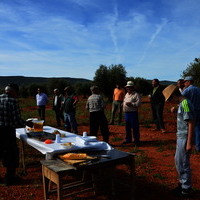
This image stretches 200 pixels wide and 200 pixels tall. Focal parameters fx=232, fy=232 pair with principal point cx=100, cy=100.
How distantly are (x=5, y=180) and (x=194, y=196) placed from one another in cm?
363

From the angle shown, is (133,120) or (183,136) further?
(133,120)

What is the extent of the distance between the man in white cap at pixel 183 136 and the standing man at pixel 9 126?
2.90m

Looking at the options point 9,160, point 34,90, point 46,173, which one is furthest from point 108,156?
point 34,90

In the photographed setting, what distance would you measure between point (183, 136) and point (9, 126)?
3233 millimetres

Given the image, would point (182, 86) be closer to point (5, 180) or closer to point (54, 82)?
point (5, 180)

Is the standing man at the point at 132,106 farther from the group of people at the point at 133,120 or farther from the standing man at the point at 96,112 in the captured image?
the standing man at the point at 96,112

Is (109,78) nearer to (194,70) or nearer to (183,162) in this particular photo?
(194,70)

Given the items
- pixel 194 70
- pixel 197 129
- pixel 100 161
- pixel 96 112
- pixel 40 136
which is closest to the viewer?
pixel 100 161

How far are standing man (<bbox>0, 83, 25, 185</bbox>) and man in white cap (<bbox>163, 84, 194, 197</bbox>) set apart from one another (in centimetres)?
290

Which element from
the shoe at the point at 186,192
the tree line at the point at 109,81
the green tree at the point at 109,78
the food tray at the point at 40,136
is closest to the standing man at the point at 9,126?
the food tray at the point at 40,136

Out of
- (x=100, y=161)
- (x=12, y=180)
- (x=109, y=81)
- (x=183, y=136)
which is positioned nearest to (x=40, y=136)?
(x=12, y=180)

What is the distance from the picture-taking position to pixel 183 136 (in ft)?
12.1

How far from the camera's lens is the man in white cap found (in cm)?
352

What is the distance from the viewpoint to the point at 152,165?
5.87 meters
